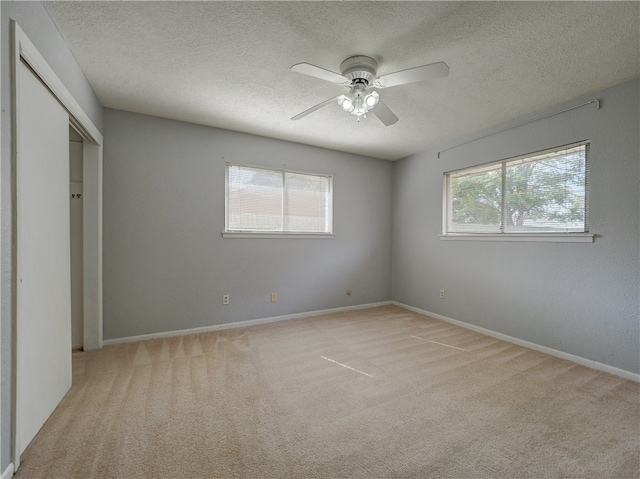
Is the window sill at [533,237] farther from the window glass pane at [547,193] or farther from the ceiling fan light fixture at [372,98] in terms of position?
the ceiling fan light fixture at [372,98]

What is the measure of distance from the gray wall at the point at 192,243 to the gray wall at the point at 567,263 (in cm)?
164

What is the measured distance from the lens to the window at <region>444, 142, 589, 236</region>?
2.68 m

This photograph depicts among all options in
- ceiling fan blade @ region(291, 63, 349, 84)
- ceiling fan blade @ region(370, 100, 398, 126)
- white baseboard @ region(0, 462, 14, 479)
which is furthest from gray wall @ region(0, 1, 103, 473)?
ceiling fan blade @ region(370, 100, 398, 126)

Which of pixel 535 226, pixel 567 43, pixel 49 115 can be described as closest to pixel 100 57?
pixel 49 115

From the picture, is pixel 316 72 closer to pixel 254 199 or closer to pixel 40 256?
pixel 40 256

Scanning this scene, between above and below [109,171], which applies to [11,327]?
below

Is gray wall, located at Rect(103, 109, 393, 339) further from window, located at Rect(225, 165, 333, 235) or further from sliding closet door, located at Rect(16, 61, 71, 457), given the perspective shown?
sliding closet door, located at Rect(16, 61, 71, 457)

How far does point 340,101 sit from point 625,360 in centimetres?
322

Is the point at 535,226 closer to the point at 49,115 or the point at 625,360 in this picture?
the point at 625,360

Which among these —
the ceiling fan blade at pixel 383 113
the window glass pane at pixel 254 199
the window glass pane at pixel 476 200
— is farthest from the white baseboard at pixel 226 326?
the ceiling fan blade at pixel 383 113

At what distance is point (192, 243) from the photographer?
3.28 meters

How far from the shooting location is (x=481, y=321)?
3424mm

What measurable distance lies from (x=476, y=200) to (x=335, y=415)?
310 cm

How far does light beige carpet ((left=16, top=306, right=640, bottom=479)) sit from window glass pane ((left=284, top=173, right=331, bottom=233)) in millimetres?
1791
